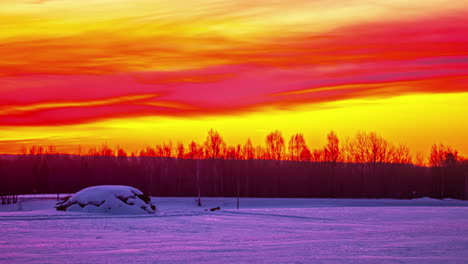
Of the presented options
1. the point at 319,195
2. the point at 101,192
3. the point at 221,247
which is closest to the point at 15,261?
the point at 221,247

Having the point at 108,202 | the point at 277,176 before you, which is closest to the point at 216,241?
the point at 108,202

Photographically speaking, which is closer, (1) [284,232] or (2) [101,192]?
(1) [284,232]

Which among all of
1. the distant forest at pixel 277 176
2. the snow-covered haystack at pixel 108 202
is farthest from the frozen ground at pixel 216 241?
the distant forest at pixel 277 176

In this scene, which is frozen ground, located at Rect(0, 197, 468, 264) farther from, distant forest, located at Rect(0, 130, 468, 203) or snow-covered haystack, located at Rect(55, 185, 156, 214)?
distant forest, located at Rect(0, 130, 468, 203)

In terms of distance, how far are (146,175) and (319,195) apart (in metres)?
24.2

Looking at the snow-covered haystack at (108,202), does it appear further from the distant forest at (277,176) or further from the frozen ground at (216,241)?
the distant forest at (277,176)

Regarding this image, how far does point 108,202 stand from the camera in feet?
91.0

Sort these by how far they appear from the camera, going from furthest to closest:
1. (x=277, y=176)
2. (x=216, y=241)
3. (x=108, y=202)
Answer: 1. (x=277, y=176)
2. (x=108, y=202)
3. (x=216, y=241)

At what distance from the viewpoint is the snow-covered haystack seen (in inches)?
1083

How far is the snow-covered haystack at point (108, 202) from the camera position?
90.3 feet

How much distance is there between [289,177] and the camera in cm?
8162

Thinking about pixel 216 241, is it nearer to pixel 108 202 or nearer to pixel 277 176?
pixel 108 202

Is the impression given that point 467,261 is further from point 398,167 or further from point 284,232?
point 398,167

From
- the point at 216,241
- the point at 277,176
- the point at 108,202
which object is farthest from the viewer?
the point at 277,176
